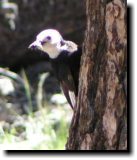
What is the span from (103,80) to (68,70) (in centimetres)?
57

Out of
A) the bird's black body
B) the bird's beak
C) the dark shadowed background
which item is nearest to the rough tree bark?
the bird's beak

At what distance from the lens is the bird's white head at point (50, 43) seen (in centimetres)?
255

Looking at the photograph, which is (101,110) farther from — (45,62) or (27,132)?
(45,62)

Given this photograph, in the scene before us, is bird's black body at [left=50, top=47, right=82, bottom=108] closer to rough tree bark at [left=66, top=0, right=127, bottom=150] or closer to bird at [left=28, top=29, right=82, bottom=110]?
bird at [left=28, top=29, right=82, bottom=110]

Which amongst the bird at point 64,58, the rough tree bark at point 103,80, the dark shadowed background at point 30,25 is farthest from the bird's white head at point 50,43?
the dark shadowed background at point 30,25

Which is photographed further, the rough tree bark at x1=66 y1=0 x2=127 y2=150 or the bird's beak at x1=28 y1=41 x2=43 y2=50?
the bird's beak at x1=28 y1=41 x2=43 y2=50

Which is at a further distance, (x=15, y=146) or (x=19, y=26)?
(x=19, y=26)

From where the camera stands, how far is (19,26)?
5074 millimetres

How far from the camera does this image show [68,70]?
9.12 ft

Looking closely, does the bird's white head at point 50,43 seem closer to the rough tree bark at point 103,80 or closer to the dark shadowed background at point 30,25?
the rough tree bark at point 103,80

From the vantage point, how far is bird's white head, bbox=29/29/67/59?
255 cm

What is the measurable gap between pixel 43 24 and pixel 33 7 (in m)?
0.17

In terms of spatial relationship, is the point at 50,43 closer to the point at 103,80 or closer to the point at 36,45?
the point at 36,45

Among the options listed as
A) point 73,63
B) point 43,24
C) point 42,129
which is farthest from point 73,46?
point 43,24
